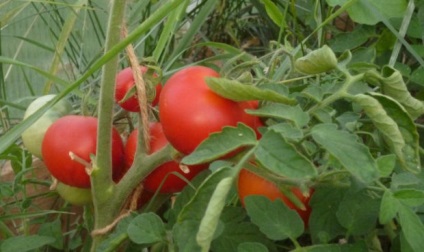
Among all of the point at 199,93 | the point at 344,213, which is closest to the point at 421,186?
the point at 344,213

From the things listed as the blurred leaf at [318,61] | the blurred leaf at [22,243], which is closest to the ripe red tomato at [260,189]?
the blurred leaf at [318,61]

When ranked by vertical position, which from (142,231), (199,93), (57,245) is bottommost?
(57,245)

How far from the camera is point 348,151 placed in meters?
0.54

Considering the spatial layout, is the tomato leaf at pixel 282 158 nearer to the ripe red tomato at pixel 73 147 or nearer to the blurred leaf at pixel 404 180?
the blurred leaf at pixel 404 180

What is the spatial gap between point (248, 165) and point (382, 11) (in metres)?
0.36

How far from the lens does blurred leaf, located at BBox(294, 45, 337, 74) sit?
59 centimetres

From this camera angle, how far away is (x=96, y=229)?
77cm

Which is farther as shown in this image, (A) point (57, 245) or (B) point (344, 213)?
(A) point (57, 245)

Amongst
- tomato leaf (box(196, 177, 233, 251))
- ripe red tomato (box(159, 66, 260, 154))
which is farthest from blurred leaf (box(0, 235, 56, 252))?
tomato leaf (box(196, 177, 233, 251))

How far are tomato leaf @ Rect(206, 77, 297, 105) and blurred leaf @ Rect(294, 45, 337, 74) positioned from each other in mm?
36

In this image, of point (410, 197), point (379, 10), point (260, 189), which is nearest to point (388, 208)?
point (410, 197)

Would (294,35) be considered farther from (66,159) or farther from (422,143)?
(66,159)

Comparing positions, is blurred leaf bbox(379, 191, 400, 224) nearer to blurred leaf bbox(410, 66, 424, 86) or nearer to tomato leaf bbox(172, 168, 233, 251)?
tomato leaf bbox(172, 168, 233, 251)

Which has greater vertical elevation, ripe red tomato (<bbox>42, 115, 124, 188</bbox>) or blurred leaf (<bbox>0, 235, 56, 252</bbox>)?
ripe red tomato (<bbox>42, 115, 124, 188</bbox>)
